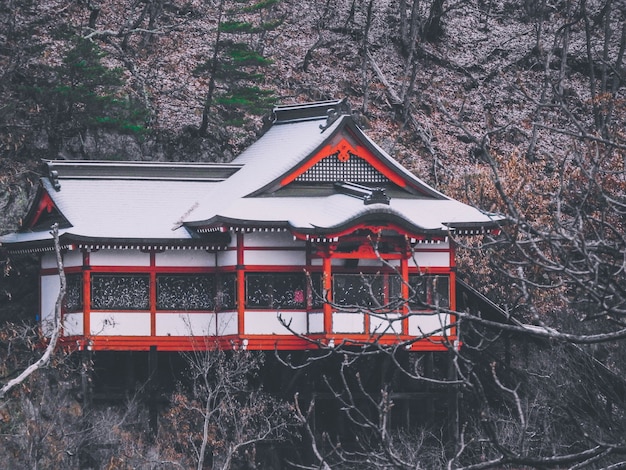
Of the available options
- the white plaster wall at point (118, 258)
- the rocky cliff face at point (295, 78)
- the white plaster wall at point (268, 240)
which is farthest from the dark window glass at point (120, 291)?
the rocky cliff face at point (295, 78)

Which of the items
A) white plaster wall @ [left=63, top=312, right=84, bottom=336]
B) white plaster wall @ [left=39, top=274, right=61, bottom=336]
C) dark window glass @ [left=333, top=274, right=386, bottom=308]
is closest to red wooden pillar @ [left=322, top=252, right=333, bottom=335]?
dark window glass @ [left=333, top=274, right=386, bottom=308]

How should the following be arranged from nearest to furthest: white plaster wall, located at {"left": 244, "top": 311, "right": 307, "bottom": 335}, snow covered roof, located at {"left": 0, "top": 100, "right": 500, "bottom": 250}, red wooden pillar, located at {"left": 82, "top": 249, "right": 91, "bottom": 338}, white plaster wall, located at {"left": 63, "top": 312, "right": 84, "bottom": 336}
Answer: snow covered roof, located at {"left": 0, "top": 100, "right": 500, "bottom": 250}
red wooden pillar, located at {"left": 82, "top": 249, "right": 91, "bottom": 338}
white plaster wall, located at {"left": 244, "top": 311, "right": 307, "bottom": 335}
white plaster wall, located at {"left": 63, "top": 312, "right": 84, "bottom": 336}

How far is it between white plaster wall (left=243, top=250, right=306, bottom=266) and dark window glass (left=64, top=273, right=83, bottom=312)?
3628 mm

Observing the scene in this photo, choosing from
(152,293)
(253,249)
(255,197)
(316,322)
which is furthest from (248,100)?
(316,322)

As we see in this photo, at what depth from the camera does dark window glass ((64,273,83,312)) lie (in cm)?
2859

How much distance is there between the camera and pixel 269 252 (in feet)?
93.8

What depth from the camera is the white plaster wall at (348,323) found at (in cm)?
2747

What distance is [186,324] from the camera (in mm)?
28656

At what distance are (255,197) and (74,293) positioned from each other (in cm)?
447

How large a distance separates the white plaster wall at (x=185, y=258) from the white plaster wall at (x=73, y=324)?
207 cm

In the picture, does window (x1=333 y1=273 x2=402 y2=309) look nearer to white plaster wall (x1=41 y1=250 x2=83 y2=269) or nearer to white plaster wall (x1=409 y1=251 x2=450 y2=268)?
white plaster wall (x1=409 y1=251 x2=450 y2=268)

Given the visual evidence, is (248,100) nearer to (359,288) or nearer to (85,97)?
(85,97)

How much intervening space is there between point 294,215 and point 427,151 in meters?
14.4

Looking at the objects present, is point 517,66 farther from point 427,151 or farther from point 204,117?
point 204,117
